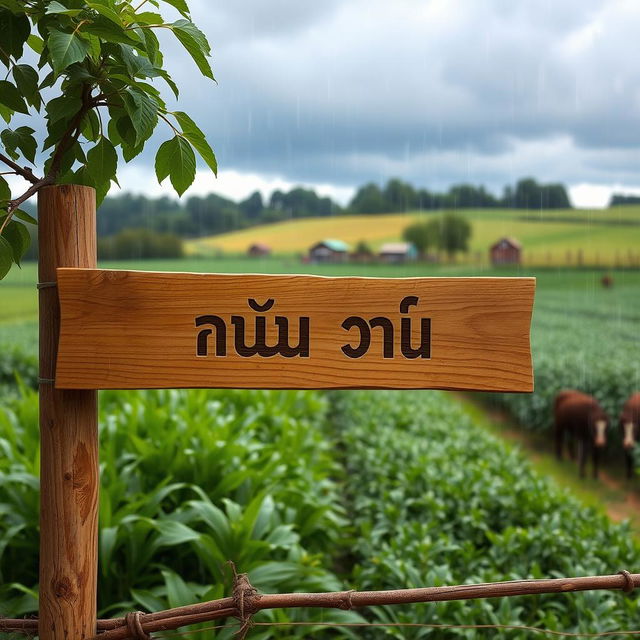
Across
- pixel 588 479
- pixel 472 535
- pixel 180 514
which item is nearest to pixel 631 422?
pixel 588 479

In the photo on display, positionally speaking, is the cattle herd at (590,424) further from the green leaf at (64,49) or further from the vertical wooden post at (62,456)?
the green leaf at (64,49)

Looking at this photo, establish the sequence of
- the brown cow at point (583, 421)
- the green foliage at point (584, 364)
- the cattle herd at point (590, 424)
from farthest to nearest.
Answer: the green foliage at point (584, 364)
the brown cow at point (583, 421)
the cattle herd at point (590, 424)

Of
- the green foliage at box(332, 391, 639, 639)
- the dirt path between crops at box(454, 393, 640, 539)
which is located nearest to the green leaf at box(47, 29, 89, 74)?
the green foliage at box(332, 391, 639, 639)

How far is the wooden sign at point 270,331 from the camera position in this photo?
1276mm

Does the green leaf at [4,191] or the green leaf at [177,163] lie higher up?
the green leaf at [177,163]

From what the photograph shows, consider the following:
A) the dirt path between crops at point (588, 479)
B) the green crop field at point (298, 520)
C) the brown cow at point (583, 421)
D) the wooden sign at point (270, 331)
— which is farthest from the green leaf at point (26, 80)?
the brown cow at point (583, 421)

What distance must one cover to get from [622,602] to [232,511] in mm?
1715

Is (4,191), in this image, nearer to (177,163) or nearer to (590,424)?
(177,163)

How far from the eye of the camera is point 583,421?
6773 millimetres

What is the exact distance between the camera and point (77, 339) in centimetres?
128

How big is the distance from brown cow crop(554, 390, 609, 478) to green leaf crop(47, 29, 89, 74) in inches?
250

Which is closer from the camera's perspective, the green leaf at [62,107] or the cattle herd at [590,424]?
the green leaf at [62,107]

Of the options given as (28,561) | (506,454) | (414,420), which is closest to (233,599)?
(28,561)

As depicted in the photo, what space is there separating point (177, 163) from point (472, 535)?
267 centimetres
